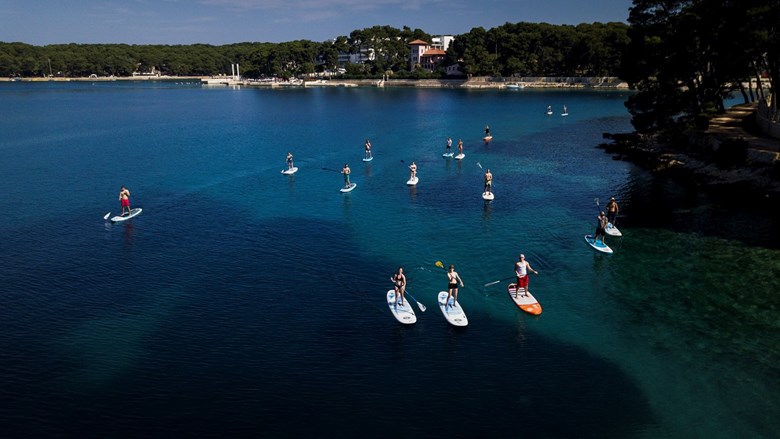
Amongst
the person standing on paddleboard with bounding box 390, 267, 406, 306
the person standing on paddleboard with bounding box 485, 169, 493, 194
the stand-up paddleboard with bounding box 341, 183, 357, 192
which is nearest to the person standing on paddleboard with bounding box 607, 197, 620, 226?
the person standing on paddleboard with bounding box 485, 169, 493, 194

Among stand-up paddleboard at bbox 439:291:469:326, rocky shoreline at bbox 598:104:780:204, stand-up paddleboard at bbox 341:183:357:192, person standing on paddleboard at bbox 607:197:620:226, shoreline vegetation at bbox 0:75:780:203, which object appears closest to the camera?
stand-up paddleboard at bbox 439:291:469:326

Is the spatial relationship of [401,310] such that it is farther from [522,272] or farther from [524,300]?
[522,272]

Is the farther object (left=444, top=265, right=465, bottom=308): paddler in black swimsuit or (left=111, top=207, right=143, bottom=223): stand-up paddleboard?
(left=111, top=207, right=143, bottom=223): stand-up paddleboard

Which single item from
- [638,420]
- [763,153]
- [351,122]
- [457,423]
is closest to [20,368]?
[457,423]

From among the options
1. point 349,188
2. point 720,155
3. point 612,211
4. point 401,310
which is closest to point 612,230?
point 612,211

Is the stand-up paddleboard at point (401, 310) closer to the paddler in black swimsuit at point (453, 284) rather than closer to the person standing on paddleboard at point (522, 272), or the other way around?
the paddler in black swimsuit at point (453, 284)

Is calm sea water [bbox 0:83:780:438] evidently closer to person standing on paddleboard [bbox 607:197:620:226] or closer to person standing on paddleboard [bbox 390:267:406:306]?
person standing on paddleboard [bbox 390:267:406:306]

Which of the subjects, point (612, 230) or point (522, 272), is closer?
point (522, 272)
